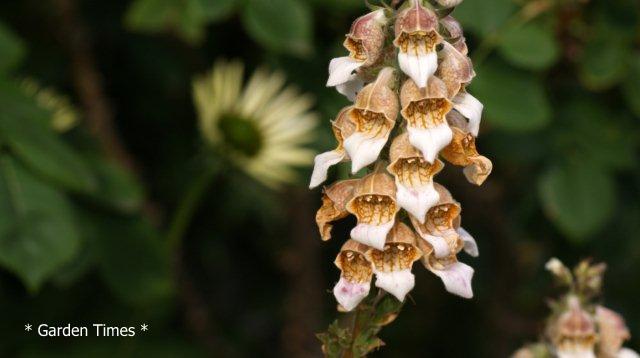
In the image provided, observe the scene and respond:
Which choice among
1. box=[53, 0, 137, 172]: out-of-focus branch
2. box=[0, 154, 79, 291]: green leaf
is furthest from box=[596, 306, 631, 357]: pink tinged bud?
box=[53, 0, 137, 172]: out-of-focus branch

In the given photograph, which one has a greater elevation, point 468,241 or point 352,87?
point 352,87

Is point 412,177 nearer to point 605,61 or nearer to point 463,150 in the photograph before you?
point 463,150

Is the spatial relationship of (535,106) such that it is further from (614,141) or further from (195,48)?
(195,48)

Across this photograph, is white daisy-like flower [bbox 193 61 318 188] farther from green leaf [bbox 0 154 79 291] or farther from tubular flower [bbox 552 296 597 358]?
tubular flower [bbox 552 296 597 358]

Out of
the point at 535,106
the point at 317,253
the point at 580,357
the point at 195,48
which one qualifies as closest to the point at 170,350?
the point at 317,253

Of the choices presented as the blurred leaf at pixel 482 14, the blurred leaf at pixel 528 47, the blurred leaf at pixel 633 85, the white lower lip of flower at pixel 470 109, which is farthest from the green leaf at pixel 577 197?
the white lower lip of flower at pixel 470 109

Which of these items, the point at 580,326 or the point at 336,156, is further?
the point at 580,326

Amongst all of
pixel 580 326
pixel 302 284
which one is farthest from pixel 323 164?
pixel 302 284

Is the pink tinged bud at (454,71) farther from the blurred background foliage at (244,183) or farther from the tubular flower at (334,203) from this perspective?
the blurred background foliage at (244,183)
